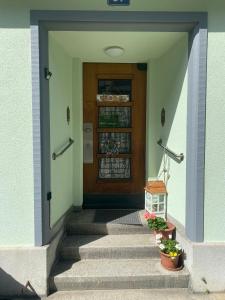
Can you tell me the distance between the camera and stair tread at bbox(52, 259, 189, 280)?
3076 mm

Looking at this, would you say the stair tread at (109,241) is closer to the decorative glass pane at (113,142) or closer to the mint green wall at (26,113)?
the mint green wall at (26,113)

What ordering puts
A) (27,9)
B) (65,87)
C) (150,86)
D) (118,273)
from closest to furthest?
(27,9) < (118,273) < (65,87) < (150,86)

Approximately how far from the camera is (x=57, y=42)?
11.3ft

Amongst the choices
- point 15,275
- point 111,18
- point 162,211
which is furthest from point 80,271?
point 111,18

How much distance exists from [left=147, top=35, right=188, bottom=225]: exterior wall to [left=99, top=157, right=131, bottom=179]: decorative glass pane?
383mm

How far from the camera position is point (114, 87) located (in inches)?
178

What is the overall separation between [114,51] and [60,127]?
1136 millimetres

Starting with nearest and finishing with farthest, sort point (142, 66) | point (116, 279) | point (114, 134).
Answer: point (116, 279)
point (142, 66)
point (114, 134)

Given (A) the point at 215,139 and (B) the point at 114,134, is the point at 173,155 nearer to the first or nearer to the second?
(A) the point at 215,139

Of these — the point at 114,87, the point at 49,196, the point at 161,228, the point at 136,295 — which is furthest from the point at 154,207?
the point at 114,87

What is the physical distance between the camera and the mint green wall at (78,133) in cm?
427

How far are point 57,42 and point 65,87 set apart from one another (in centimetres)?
61

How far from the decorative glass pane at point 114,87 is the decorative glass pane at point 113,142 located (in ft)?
1.90

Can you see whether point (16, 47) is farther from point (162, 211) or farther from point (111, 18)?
point (162, 211)
